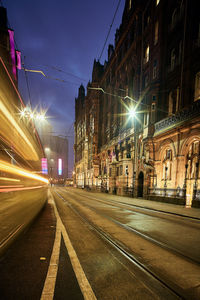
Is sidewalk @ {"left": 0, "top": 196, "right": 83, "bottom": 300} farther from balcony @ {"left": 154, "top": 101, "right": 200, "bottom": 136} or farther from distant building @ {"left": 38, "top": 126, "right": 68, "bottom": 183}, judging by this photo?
distant building @ {"left": 38, "top": 126, "right": 68, "bottom": 183}

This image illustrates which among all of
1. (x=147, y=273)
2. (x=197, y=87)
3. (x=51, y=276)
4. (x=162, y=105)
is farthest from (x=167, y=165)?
(x=51, y=276)

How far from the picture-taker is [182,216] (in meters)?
9.91

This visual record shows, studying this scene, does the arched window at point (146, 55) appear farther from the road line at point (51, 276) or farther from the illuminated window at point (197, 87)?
the road line at point (51, 276)

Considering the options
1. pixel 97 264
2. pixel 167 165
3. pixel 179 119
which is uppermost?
pixel 179 119

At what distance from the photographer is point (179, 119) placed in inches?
657

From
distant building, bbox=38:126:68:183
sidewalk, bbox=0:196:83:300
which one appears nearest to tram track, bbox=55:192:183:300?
sidewalk, bbox=0:196:83:300

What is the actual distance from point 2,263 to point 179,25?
25129 mm

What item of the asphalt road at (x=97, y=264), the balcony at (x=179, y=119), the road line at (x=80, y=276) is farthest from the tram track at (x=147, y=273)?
the balcony at (x=179, y=119)

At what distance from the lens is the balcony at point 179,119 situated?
583 inches

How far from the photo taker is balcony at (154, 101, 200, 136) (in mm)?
14811

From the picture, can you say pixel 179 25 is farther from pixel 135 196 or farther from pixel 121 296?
pixel 121 296

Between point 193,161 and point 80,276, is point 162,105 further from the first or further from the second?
point 80,276

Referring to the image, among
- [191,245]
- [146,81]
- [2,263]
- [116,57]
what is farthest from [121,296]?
[116,57]

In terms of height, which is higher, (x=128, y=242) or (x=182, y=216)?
(x=128, y=242)
